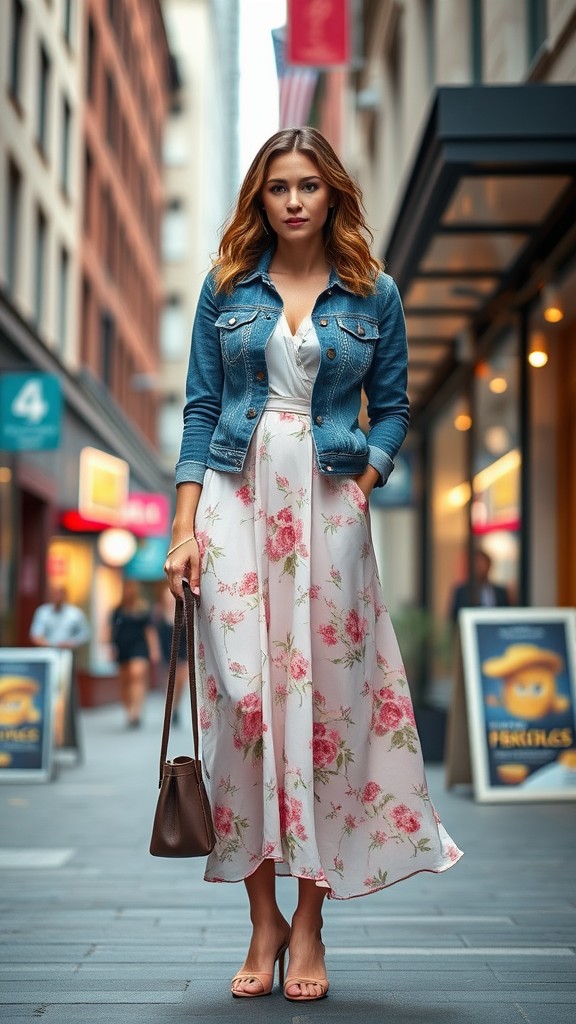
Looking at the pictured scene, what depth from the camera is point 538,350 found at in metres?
11.2

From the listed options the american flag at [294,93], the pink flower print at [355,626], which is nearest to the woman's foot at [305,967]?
the pink flower print at [355,626]

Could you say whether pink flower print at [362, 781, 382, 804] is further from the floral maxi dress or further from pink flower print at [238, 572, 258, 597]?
pink flower print at [238, 572, 258, 597]

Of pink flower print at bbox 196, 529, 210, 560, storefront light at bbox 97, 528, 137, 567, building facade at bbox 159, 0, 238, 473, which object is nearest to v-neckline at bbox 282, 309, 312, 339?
pink flower print at bbox 196, 529, 210, 560

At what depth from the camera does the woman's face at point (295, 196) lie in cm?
358

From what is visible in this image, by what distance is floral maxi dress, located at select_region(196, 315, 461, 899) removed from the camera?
348 centimetres

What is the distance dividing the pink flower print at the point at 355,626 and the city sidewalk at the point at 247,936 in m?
0.89

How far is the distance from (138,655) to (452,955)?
45.5 feet

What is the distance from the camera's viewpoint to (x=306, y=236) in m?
3.62

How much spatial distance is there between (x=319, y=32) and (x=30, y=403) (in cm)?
495

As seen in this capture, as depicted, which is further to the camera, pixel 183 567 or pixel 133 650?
pixel 133 650

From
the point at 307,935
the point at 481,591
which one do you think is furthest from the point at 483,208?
the point at 307,935

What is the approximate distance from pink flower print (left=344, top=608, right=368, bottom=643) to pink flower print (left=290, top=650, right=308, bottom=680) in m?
0.15

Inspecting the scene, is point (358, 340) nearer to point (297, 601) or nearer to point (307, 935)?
point (297, 601)

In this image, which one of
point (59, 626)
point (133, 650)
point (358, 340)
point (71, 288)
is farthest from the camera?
point (71, 288)
